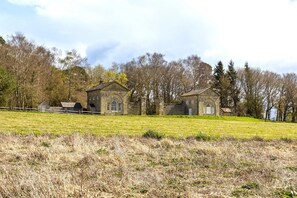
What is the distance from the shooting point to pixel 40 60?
5234 cm

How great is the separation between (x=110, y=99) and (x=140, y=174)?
4736 cm

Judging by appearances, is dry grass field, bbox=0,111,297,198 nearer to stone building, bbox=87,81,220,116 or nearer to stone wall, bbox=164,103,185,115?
stone building, bbox=87,81,220,116

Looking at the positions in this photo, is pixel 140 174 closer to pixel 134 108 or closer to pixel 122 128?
pixel 122 128

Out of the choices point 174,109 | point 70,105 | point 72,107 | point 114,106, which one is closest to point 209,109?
point 174,109

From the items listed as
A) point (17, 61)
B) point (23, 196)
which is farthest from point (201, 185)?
point (17, 61)

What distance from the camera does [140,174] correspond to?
800 centimetres

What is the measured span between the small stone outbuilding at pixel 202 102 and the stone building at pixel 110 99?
39.0 feet

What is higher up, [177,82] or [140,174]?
[177,82]

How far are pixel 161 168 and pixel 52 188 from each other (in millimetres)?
3845

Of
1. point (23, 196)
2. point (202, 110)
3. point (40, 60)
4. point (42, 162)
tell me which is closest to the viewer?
point (23, 196)

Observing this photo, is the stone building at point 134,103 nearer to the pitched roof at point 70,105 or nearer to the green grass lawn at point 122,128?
the pitched roof at point 70,105

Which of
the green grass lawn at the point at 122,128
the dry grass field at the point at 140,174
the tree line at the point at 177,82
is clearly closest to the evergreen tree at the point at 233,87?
the tree line at the point at 177,82

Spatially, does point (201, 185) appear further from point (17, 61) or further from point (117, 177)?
point (17, 61)

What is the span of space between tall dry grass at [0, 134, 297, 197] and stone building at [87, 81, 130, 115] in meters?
41.8
